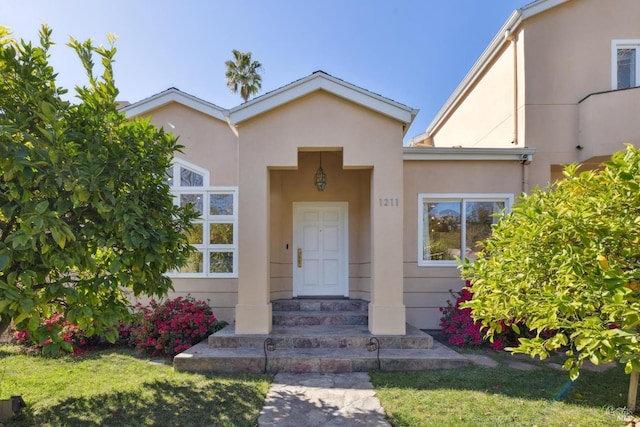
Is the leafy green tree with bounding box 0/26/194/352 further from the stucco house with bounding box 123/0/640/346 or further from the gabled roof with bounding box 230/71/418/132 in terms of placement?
the stucco house with bounding box 123/0/640/346

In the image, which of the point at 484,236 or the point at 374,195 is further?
the point at 484,236

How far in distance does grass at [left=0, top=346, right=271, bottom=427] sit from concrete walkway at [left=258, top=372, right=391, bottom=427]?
21cm

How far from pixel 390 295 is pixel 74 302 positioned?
4697 millimetres

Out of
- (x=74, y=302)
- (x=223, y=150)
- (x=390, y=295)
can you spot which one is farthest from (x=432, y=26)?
(x=74, y=302)

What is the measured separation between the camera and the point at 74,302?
3254 mm

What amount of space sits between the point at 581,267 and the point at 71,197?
4.32 metres

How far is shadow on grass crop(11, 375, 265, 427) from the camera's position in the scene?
3873 mm

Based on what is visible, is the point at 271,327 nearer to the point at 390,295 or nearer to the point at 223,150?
the point at 390,295

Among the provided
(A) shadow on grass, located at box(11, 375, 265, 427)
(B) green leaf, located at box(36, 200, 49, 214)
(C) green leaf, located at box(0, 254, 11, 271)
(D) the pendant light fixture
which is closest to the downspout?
(D) the pendant light fixture

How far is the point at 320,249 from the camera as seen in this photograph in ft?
27.5

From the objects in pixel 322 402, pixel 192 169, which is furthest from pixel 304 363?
pixel 192 169

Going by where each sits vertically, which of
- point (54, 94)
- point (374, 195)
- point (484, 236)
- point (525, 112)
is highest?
point (525, 112)

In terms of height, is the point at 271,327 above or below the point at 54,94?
below

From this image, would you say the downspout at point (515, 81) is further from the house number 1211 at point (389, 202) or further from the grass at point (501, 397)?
the grass at point (501, 397)
